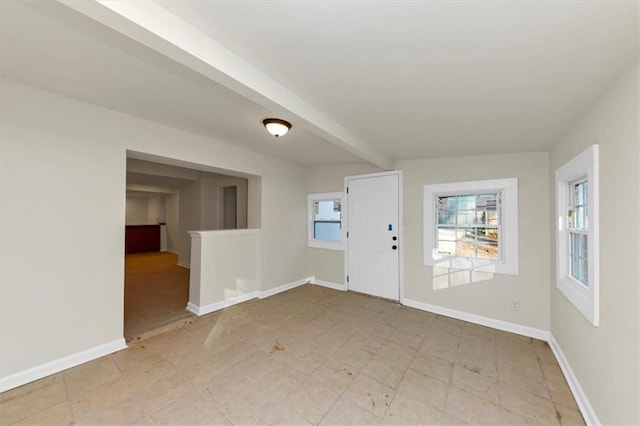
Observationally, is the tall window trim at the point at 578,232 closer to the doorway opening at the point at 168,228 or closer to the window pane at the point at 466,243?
the window pane at the point at 466,243

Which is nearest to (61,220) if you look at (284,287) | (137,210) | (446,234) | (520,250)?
(284,287)

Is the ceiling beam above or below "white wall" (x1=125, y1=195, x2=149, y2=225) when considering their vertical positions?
above

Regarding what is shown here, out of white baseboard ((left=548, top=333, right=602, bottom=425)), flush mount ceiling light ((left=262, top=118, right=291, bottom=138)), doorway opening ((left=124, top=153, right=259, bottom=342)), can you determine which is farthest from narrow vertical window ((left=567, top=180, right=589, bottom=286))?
doorway opening ((left=124, top=153, right=259, bottom=342))

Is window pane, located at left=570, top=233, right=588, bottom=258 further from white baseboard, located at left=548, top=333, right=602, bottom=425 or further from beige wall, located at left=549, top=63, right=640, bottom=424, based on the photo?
white baseboard, located at left=548, top=333, right=602, bottom=425

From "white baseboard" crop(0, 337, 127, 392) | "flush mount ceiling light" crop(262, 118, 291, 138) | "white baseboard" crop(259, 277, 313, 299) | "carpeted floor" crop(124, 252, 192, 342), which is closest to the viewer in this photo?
"white baseboard" crop(0, 337, 127, 392)

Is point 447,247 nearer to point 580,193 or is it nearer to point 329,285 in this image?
point 580,193

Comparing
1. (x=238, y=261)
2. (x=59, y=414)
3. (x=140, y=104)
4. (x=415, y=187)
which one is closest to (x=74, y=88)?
(x=140, y=104)

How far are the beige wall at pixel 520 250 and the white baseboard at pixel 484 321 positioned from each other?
0.05 meters

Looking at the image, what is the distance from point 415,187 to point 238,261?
3.05 metres

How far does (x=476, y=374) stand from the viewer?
2152 mm

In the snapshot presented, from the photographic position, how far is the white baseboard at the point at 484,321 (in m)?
2.85

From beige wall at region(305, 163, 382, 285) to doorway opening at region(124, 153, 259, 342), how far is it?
4.78 ft

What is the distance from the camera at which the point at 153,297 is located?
3977mm

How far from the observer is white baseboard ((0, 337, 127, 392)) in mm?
1905
